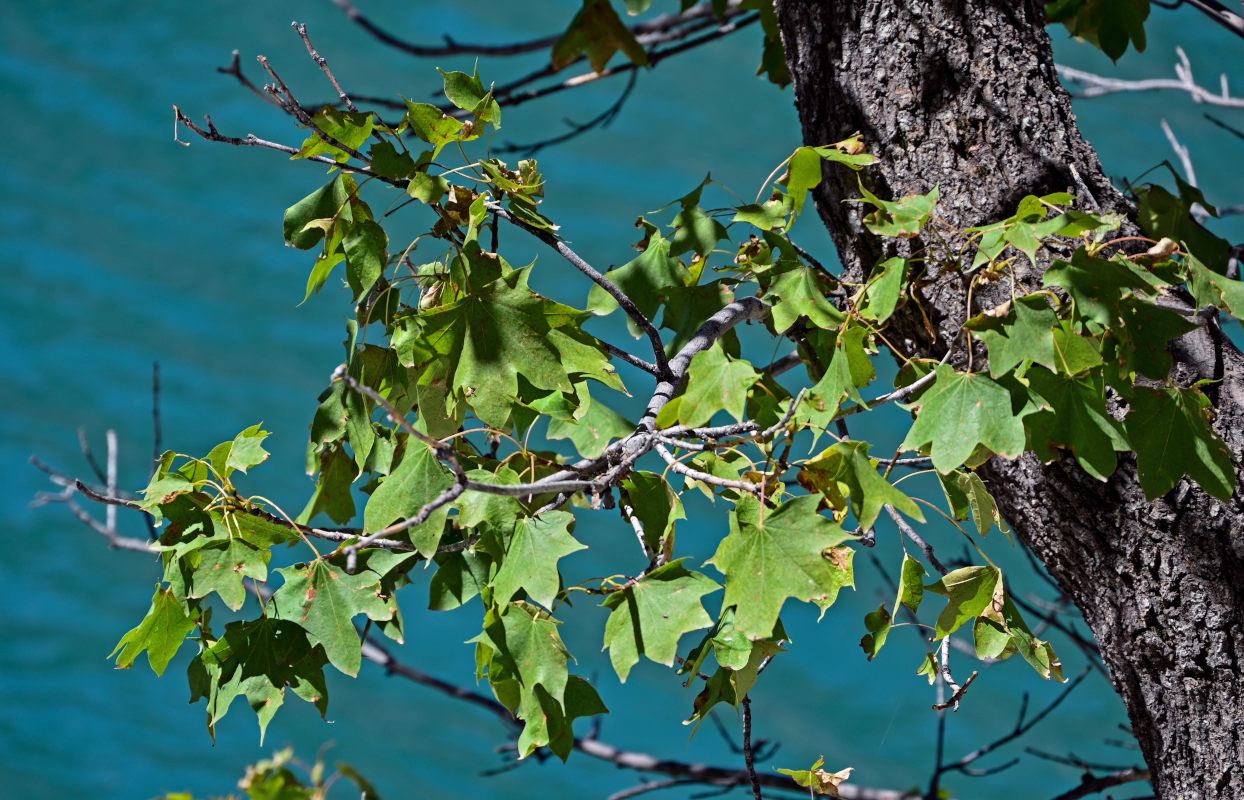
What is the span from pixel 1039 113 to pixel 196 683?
868 millimetres

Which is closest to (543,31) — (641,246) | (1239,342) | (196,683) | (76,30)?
(76,30)

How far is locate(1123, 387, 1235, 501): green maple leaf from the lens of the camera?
0.75 metres

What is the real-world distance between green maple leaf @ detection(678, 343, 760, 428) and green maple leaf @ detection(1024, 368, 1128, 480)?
0.20m

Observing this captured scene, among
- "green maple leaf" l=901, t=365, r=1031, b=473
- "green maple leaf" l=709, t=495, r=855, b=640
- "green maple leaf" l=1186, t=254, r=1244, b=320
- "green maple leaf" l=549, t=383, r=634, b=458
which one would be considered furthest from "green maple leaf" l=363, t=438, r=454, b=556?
"green maple leaf" l=1186, t=254, r=1244, b=320

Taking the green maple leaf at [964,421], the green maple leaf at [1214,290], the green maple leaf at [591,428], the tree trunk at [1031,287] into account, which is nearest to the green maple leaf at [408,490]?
the green maple leaf at [591,428]

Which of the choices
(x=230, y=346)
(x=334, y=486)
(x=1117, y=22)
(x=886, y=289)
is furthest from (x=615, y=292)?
(x=230, y=346)

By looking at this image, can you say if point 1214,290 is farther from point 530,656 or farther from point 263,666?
point 263,666

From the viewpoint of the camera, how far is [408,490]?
2.48 feet

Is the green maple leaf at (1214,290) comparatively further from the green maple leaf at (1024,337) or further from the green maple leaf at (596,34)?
the green maple leaf at (596,34)

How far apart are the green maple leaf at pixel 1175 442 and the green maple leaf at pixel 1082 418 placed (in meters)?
0.04

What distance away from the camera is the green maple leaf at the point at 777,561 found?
0.67 m

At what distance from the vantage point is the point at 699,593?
2.28 ft

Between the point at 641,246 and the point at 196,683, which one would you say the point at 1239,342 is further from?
the point at 196,683

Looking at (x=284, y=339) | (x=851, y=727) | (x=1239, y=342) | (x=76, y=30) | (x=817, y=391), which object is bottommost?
(x=817, y=391)
